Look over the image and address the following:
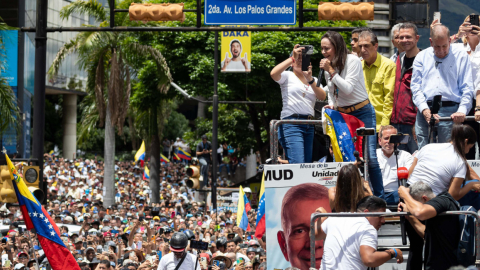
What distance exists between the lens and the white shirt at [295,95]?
7.77m

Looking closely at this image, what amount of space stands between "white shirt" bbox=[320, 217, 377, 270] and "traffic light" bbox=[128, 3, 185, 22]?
30.9 feet

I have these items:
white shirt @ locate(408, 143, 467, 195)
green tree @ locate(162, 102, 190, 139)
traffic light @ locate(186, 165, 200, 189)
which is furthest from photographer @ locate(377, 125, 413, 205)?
green tree @ locate(162, 102, 190, 139)

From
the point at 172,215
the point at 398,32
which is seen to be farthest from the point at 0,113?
the point at 398,32

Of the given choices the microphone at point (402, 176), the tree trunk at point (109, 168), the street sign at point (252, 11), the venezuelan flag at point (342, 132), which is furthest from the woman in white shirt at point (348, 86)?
the tree trunk at point (109, 168)

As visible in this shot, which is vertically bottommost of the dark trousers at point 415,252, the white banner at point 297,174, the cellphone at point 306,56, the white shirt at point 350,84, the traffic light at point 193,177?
the traffic light at point 193,177

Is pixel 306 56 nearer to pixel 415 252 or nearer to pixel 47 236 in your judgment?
pixel 415 252

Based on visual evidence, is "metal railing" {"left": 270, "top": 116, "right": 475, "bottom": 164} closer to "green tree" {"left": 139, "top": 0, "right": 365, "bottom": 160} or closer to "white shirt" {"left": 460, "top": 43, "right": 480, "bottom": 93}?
"white shirt" {"left": 460, "top": 43, "right": 480, "bottom": 93}

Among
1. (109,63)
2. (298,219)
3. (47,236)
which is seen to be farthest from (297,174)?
(109,63)

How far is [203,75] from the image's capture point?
30.0 m

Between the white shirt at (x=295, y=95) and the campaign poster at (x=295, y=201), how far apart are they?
1279 millimetres

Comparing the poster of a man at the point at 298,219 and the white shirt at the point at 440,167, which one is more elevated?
the white shirt at the point at 440,167

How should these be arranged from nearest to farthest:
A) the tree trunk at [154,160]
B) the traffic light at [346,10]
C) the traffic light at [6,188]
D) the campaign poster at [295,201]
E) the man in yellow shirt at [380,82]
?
1. the campaign poster at [295,201]
2. the man in yellow shirt at [380,82]
3. the traffic light at [6,188]
4. the traffic light at [346,10]
5. the tree trunk at [154,160]

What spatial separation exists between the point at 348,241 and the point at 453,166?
4.66 ft

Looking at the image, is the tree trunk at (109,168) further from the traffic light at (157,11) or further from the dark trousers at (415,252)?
the dark trousers at (415,252)
